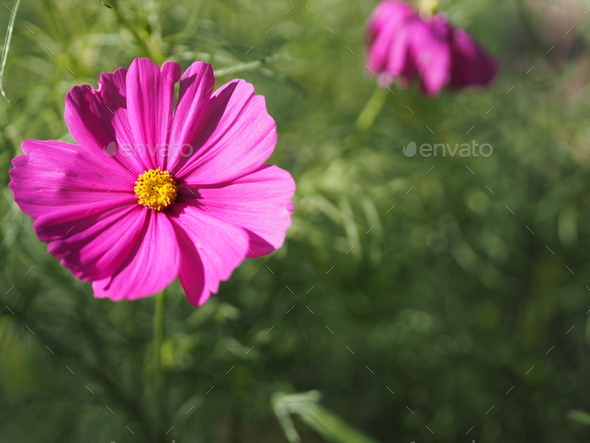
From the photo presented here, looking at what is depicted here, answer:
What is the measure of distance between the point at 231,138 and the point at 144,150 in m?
0.08

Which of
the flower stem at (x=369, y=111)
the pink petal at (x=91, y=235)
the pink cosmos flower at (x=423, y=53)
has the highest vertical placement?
the pink cosmos flower at (x=423, y=53)

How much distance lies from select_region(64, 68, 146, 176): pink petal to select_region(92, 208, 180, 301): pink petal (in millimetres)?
62

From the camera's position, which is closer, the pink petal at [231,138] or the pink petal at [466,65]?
the pink petal at [231,138]

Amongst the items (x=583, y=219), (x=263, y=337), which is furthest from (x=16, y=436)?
(x=583, y=219)

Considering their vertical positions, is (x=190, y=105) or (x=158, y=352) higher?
(x=190, y=105)

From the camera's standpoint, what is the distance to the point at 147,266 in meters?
0.52

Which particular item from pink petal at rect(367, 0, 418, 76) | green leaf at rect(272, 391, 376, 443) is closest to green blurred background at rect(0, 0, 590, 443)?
green leaf at rect(272, 391, 376, 443)

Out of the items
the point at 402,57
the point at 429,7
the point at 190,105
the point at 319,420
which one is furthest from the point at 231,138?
the point at 429,7

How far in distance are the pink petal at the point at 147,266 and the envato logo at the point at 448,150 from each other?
75 cm

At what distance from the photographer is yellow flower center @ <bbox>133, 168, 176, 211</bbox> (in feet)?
1.85

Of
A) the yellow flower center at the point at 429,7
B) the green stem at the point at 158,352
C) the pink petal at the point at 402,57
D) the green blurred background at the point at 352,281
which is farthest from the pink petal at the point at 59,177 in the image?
the yellow flower center at the point at 429,7

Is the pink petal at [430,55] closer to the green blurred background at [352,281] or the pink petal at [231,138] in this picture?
the green blurred background at [352,281]

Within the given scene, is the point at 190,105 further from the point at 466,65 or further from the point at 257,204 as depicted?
the point at 466,65

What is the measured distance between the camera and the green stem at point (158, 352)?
0.61 m
